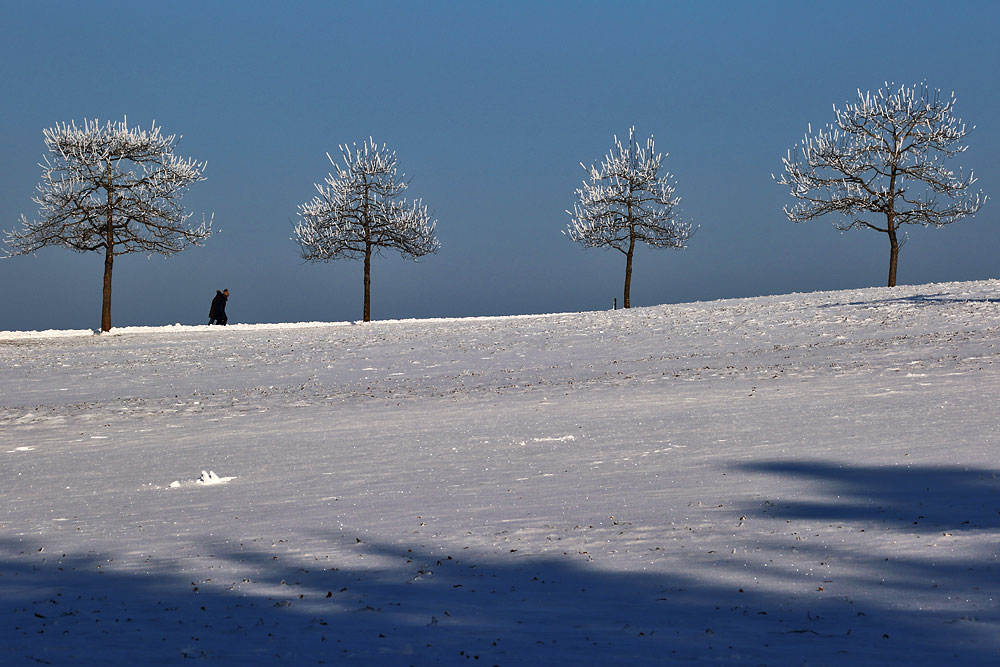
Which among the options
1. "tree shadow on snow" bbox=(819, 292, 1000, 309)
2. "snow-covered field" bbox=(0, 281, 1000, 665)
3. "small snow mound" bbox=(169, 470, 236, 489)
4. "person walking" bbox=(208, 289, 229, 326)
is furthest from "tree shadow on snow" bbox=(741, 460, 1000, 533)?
"person walking" bbox=(208, 289, 229, 326)

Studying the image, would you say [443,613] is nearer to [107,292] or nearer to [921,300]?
[921,300]

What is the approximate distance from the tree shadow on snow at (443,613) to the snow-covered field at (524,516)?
0.02 metres

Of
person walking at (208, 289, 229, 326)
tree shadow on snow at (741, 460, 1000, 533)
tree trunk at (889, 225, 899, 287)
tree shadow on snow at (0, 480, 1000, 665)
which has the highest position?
tree trunk at (889, 225, 899, 287)

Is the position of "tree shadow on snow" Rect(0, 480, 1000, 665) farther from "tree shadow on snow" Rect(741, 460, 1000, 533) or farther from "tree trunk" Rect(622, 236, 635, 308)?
"tree trunk" Rect(622, 236, 635, 308)

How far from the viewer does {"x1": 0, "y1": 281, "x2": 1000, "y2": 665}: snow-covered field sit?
4965 mm

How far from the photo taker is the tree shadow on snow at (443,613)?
15.2 ft

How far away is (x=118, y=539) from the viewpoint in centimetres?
784

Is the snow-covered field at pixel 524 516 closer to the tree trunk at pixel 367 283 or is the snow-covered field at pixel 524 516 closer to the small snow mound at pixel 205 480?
the small snow mound at pixel 205 480

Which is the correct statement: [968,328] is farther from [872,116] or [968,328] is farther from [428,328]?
[872,116]

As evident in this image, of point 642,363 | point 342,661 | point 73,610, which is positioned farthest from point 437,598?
point 642,363

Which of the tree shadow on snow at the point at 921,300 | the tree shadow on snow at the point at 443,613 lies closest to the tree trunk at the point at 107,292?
the tree shadow on snow at the point at 921,300

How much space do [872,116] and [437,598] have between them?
4240 centimetres

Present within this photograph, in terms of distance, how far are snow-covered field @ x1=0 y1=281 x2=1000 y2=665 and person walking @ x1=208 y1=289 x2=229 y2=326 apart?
20.6 meters

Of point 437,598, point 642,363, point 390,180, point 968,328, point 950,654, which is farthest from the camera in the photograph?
point 390,180
